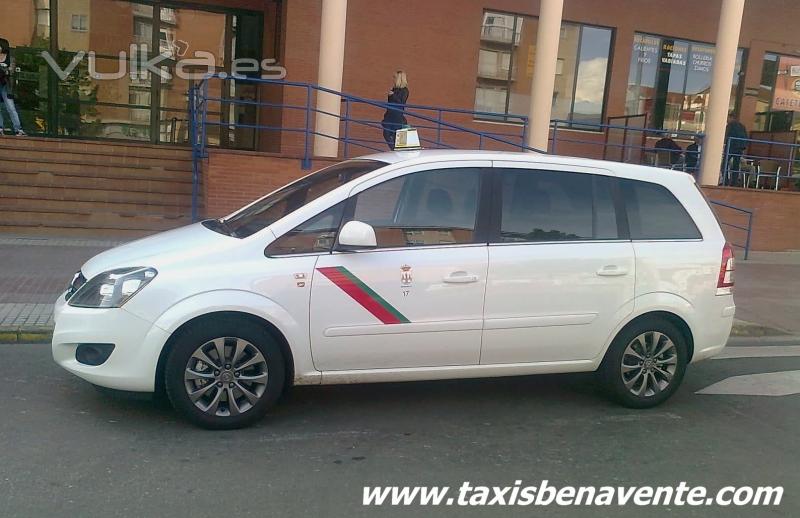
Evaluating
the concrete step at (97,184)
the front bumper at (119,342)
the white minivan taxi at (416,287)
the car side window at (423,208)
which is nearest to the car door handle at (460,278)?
the white minivan taxi at (416,287)

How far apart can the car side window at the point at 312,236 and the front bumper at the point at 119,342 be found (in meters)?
0.90

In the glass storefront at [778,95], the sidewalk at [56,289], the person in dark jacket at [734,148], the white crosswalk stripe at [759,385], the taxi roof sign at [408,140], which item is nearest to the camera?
the taxi roof sign at [408,140]

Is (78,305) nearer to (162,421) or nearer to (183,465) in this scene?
(162,421)

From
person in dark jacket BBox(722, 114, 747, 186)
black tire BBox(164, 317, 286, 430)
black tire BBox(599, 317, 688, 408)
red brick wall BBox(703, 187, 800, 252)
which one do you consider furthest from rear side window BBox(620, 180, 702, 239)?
person in dark jacket BBox(722, 114, 747, 186)

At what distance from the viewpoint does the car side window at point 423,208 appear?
15.3 ft

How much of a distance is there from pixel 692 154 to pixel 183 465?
13902 mm

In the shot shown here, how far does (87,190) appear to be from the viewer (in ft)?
36.6

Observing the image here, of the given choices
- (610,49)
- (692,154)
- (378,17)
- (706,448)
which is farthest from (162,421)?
(610,49)

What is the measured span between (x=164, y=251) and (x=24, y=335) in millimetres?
2629

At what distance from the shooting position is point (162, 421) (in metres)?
4.52

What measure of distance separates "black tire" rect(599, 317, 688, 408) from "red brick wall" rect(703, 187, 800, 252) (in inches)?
371

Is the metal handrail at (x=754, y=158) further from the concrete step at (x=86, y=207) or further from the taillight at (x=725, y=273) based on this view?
the concrete step at (x=86, y=207)

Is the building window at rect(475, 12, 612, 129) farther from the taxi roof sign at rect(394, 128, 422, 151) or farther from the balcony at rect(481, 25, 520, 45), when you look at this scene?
the taxi roof sign at rect(394, 128, 422, 151)

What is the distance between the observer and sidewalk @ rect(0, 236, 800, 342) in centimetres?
640
